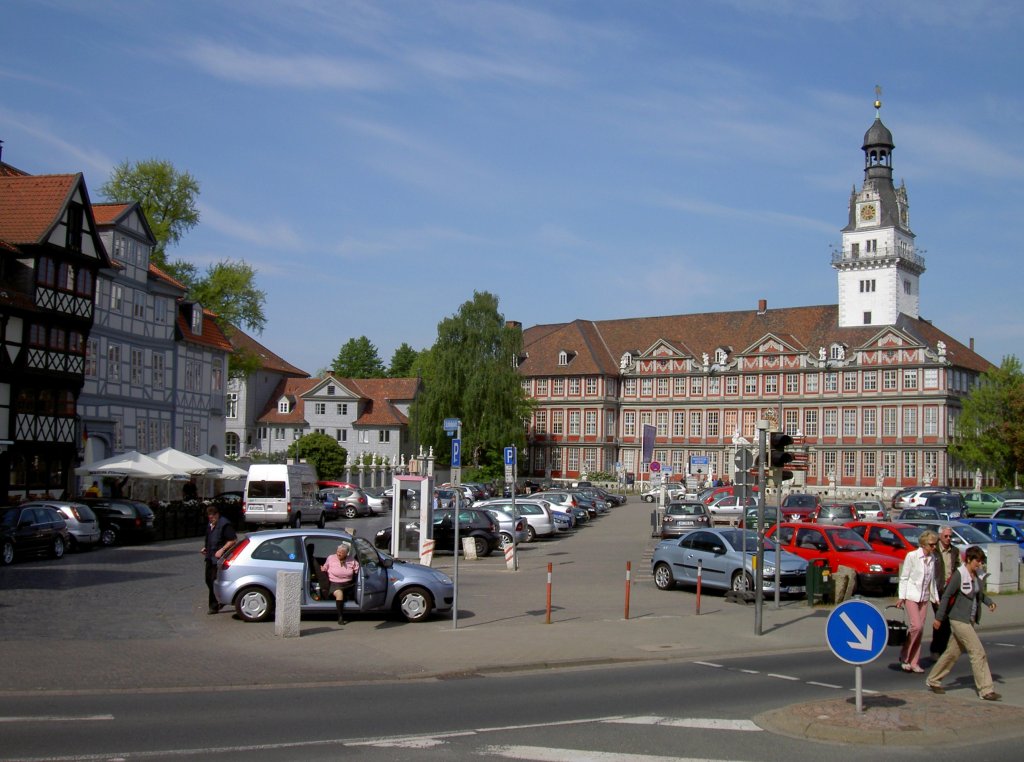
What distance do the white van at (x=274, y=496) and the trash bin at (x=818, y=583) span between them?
23551 mm

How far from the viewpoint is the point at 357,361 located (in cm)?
13275

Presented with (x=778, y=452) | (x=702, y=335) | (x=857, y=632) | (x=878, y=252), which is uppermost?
(x=878, y=252)

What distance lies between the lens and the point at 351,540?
1830 centimetres

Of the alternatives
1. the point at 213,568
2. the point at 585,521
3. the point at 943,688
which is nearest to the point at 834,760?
the point at 943,688

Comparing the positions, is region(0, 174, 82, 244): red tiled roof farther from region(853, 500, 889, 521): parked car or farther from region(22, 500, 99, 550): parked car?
region(853, 500, 889, 521): parked car

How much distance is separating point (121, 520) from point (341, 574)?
19.8 m

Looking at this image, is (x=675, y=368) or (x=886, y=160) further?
(x=675, y=368)

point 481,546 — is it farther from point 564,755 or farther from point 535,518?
point 564,755

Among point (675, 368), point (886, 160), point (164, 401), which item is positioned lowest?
point (164, 401)

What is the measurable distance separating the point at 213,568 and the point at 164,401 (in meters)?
36.9

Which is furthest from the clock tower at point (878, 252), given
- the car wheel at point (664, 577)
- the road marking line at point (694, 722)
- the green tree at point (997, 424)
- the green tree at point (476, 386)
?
the road marking line at point (694, 722)

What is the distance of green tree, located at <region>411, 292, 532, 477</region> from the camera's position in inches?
3391

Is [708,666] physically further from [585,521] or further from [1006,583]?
[585,521]

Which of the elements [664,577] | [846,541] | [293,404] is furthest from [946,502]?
[293,404]
